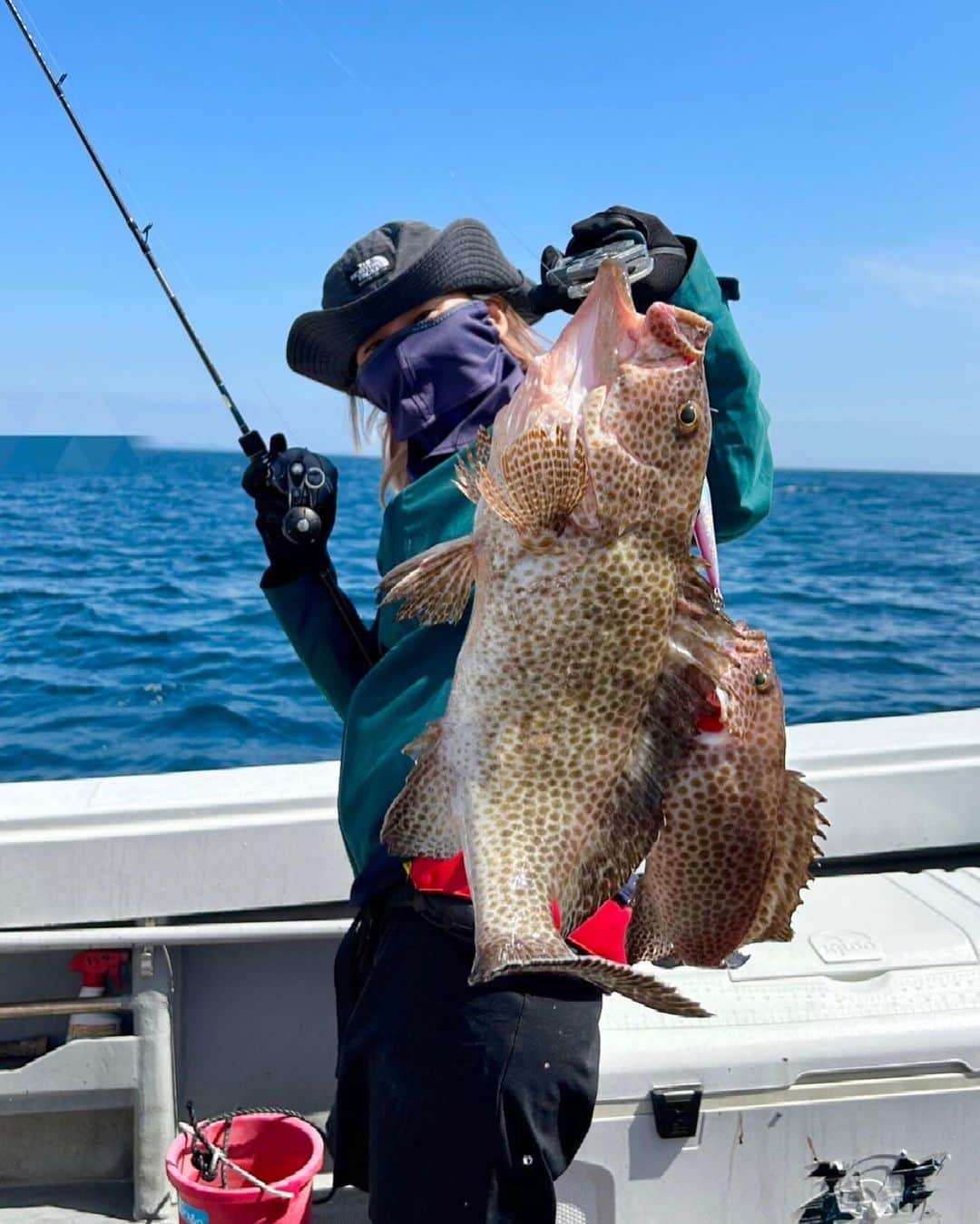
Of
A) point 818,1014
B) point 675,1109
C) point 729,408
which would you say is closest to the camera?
point 729,408

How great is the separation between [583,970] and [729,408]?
1378 millimetres

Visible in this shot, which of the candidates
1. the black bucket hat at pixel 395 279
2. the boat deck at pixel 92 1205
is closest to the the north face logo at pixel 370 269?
the black bucket hat at pixel 395 279

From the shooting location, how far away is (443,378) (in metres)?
2.55

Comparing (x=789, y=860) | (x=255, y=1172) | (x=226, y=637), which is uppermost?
(x=789, y=860)

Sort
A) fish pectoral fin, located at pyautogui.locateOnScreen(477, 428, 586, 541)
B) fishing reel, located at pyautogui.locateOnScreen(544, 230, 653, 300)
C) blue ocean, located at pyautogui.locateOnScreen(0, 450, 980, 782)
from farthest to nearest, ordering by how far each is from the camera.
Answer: blue ocean, located at pyautogui.locateOnScreen(0, 450, 980, 782) < fishing reel, located at pyautogui.locateOnScreen(544, 230, 653, 300) < fish pectoral fin, located at pyautogui.locateOnScreen(477, 428, 586, 541)

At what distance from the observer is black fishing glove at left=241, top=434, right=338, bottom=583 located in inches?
122

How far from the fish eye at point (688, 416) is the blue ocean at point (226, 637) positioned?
8.44m

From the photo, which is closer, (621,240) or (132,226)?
(621,240)

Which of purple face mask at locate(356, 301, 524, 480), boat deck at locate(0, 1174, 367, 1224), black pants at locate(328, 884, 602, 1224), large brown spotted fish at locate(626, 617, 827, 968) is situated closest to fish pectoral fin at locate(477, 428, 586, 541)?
large brown spotted fish at locate(626, 617, 827, 968)

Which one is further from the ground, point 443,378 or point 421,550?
point 443,378

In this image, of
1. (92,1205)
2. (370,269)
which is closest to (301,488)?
(370,269)

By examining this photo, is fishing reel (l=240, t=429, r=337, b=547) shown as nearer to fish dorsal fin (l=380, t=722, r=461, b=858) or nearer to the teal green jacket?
the teal green jacket

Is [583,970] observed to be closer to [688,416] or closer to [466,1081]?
[466,1081]

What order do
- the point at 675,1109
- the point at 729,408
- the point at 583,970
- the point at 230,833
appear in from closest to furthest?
the point at 583,970 → the point at 729,408 → the point at 675,1109 → the point at 230,833
